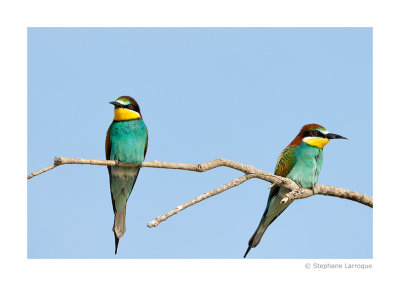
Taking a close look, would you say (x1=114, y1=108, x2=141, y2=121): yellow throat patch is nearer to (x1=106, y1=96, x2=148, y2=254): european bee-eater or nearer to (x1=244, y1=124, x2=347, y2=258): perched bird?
(x1=106, y1=96, x2=148, y2=254): european bee-eater

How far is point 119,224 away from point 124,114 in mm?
1004

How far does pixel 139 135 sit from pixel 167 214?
1.95 meters

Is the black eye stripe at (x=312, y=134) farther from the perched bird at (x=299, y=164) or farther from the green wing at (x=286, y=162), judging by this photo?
the green wing at (x=286, y=162)

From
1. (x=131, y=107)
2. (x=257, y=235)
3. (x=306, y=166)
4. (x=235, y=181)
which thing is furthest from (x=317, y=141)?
(x=131, y=107)

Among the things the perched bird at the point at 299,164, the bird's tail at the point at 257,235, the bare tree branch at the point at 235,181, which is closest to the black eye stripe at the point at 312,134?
the perched bird at the point at 299,164

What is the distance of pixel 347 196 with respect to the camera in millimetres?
3965

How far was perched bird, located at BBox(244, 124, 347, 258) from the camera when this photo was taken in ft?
14.9

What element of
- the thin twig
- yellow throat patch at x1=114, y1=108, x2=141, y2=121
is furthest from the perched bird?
yellow throat patch at x1=114, y1=108, x2=141, y2=121

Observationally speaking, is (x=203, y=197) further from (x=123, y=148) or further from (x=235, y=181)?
(x=123, y=148)

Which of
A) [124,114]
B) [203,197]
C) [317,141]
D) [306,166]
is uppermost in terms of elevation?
[124,114]

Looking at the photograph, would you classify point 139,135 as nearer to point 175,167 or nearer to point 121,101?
point 121,101

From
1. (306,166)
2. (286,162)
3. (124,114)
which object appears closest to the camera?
(306,166)

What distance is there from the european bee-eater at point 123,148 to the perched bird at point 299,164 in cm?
121

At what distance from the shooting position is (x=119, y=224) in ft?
16.0
